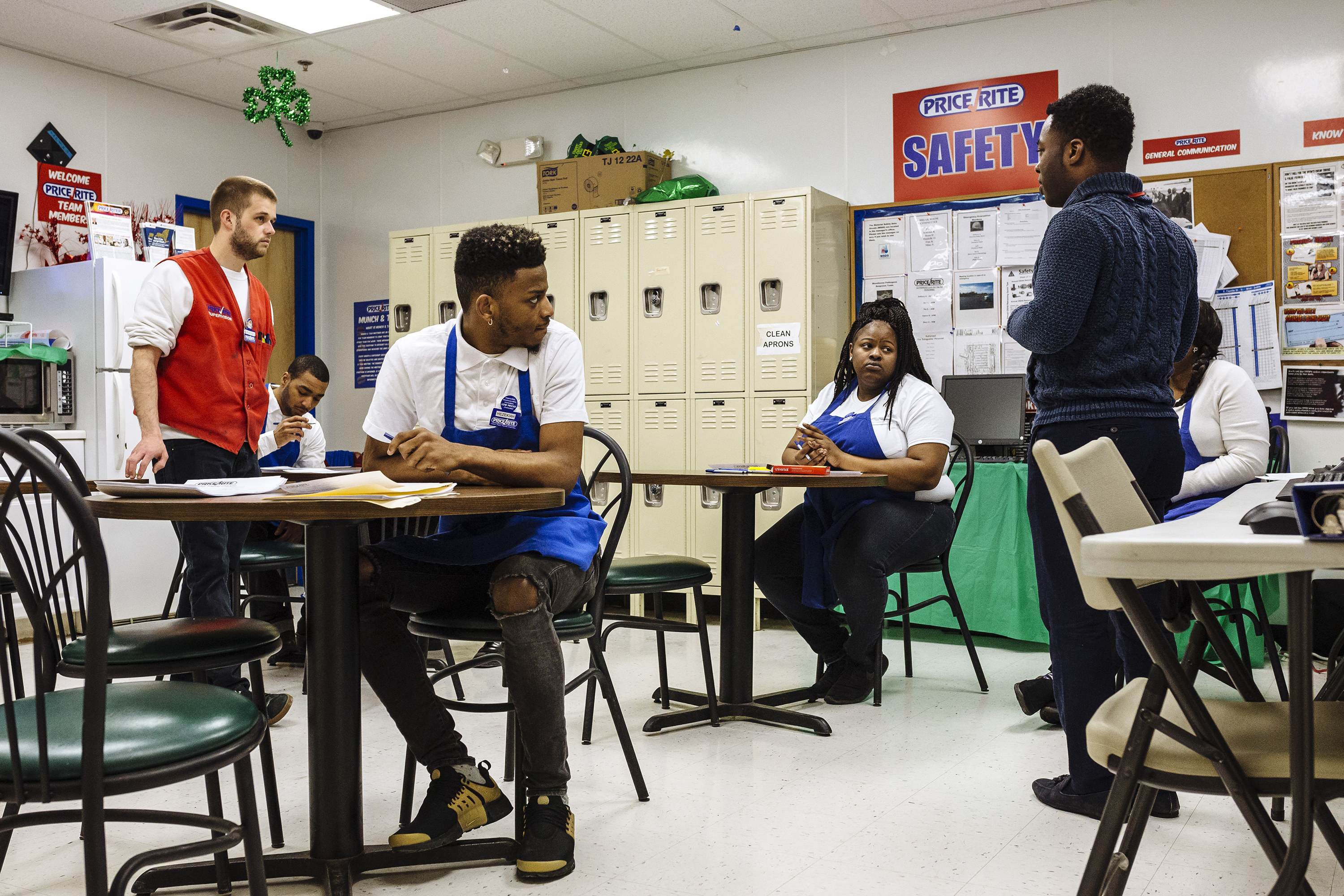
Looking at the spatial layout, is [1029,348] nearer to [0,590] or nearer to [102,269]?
[0,590]

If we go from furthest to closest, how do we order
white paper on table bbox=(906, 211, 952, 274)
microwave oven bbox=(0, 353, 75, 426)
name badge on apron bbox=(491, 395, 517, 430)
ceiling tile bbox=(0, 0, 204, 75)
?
white paper on table bbox=(906, 211, 952, 274) → ceiling tile bbox=(0, 0, 204, 75) → microwave oven bbox=(0, 353, 75, 426) → name badge on apron bbox=(491, 395, 517, 430)

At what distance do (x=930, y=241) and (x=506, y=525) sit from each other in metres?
3.68

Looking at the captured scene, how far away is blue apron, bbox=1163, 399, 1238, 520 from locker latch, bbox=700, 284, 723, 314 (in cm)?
224

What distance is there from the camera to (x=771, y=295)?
16.7 ft

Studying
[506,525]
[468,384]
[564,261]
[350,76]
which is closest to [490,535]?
[506,525]

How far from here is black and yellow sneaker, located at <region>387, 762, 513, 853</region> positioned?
1.98 metres

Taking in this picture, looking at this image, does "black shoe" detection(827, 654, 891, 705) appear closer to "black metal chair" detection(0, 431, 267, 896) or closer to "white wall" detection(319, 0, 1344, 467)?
"black metal chair" detection(0, 431, 267, 896)

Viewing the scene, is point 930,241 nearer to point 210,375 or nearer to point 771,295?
point 771,295

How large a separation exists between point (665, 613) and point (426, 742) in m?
3.60

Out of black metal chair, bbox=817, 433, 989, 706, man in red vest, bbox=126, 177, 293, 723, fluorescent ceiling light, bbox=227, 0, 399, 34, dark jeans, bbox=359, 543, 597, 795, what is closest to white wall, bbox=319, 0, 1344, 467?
fluorescent ceiling light, bbox=227, 0, 399, 34

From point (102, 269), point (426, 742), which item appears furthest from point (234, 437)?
point (102, 269)

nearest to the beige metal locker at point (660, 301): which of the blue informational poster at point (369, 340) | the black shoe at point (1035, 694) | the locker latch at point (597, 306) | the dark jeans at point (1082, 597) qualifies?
the locker latch at point (597, 306)

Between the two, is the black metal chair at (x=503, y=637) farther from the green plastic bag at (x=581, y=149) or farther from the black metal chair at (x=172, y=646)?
→ the green plastic bag at (x=581, y=149)

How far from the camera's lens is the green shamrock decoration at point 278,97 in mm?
5391
